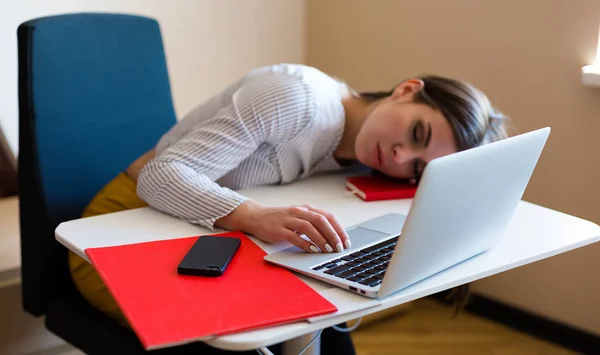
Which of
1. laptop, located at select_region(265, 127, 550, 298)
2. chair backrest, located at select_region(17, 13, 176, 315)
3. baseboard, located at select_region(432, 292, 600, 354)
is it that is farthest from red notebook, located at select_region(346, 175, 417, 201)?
baseboard, located at select_region(432, 292, 600, 354)

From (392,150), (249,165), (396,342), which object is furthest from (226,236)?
(396,342)

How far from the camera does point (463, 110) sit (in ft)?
4.21

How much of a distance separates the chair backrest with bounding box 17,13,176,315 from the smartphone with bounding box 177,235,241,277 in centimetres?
50

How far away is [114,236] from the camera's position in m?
1.04

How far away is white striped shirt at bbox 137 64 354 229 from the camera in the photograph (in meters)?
1.15

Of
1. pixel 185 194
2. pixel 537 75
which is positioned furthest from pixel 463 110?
pixel 537 75

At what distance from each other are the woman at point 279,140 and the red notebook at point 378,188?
0.03 m

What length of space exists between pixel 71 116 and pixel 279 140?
0.45 meters

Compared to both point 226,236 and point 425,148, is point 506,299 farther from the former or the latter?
point 226,236

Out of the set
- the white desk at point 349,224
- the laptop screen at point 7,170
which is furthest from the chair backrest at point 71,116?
the laptop screen at point 7,170

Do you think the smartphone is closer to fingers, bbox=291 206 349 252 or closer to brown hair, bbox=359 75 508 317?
fingers, bbox=291 206 349 252

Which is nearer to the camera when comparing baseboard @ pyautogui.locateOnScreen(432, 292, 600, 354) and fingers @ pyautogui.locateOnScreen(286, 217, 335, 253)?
fingers @ pyautogui.locateOnScreen(286, 217, 335, 253)

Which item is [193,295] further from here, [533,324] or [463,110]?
[533,324]

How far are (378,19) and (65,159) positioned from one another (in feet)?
4.14
